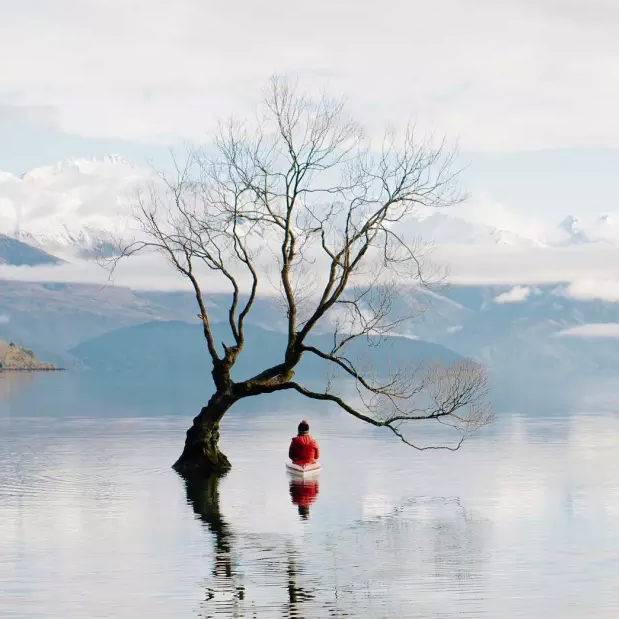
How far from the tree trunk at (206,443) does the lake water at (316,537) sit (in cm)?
97

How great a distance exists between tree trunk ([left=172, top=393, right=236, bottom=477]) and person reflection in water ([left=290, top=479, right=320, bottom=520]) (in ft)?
13.0

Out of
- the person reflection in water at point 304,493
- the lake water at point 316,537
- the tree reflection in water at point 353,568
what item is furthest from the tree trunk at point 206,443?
the tree reflection in water at point 353,568

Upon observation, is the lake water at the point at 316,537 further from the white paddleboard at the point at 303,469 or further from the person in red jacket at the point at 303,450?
the person in red jacket at the point at 303,450

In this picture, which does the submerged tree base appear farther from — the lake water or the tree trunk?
the lake water

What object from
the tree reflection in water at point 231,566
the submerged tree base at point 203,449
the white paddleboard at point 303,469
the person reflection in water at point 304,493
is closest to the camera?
the tree reflection in water at point 231,566

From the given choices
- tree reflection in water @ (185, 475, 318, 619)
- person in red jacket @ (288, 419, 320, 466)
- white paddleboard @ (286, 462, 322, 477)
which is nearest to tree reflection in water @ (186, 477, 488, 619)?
tree reflection in water @ (185, 475, 318, 619)

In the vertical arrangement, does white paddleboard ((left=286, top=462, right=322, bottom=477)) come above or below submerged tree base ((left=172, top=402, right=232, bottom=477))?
below

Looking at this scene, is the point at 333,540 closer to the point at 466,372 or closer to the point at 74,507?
the point at 74,507

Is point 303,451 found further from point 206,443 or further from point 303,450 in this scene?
point 206,443

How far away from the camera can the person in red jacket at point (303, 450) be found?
55156 mm

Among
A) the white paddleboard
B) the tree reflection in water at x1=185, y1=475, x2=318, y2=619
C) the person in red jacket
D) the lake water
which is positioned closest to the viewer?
the tree reflection in water at x1=185, y1=475, x2=318, y2=619

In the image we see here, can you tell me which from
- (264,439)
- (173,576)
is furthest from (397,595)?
(264,439)

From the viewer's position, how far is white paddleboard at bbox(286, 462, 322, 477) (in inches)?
2149

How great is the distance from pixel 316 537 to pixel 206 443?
19.3 m
